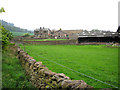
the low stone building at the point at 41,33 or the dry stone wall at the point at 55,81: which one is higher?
the low stone building at the point at 41,33

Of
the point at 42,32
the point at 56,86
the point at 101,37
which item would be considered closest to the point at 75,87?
the point at 56,86

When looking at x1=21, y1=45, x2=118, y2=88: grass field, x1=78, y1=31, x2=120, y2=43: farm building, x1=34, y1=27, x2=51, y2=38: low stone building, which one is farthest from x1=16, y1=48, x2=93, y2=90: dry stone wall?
x1=34, y1=27, x2=51, y2=38: low stone building

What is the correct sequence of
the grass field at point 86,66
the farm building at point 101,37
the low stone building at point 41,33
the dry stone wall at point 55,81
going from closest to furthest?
1. the dry stone wall at point 55,81
2. the grass field at point 86,66
3. the farm building at point 101,37
4. the low stone building at point 41,33

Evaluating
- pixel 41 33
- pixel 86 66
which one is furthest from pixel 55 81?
pixel 41 33

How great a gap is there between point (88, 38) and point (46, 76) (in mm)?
44104

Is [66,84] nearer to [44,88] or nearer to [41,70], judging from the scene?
[44,88]

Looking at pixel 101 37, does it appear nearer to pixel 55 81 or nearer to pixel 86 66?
pixel 86 66

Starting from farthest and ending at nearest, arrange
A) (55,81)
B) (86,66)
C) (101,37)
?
1. (101,37)
2. (86,66)
3. (55,81)

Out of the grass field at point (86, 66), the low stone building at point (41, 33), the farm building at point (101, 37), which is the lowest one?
the grass field at point (86, 66)

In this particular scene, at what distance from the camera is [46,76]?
21.5ft

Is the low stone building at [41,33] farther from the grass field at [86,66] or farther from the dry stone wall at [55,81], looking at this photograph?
the dry stone wall at [55,81]

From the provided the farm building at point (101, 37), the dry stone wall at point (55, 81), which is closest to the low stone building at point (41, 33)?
the farm building at point (101, 37)

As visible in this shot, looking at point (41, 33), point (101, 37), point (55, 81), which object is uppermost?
point (41, 33)

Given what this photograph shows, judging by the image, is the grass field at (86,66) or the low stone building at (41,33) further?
the low stone building at (41,33)
